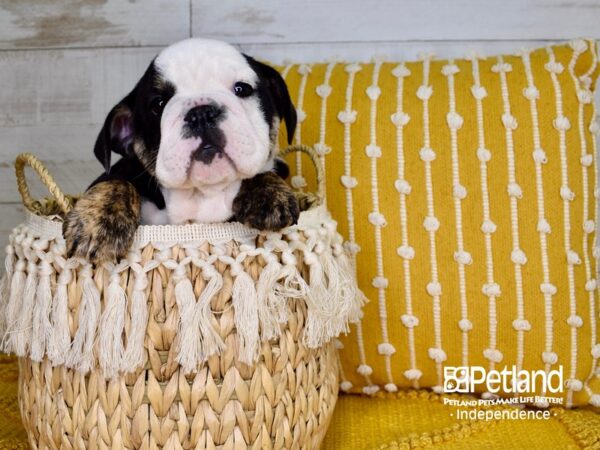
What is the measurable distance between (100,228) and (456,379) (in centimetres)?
74

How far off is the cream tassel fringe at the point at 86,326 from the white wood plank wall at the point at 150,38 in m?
0.93

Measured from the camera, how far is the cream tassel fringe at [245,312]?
82cm

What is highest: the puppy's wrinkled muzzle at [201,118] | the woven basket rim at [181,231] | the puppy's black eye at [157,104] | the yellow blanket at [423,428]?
the puppy's black eye at [157,104]

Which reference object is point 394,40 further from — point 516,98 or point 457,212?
point 457,212

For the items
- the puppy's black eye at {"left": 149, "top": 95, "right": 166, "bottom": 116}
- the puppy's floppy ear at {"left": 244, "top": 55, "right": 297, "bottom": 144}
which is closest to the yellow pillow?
the puppy's floppy ear at {"left": 244, "top": 55, "right": 297, "bottom": 144}

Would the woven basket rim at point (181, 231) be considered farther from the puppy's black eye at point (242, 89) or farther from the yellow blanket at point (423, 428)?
the yellow blanket at point (423, 428)

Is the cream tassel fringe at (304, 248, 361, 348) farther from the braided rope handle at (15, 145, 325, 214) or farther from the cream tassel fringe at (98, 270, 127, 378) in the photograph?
the cream tassel fringe at (98, 270, 127, 378)

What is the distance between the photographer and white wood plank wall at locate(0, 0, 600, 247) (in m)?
1.59

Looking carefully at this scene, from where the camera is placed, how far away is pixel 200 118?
0.92m

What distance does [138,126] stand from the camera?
106 cm

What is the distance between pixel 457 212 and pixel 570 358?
33 cm

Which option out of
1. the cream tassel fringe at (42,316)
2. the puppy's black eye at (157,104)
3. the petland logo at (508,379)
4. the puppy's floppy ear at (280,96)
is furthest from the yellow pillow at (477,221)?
the cream tassel fringe at (42,316)

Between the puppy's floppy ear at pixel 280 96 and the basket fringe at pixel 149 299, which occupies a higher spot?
the puppy's floppy ear at pixel 280 96

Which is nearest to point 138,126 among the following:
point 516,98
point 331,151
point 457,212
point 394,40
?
point 331,151
